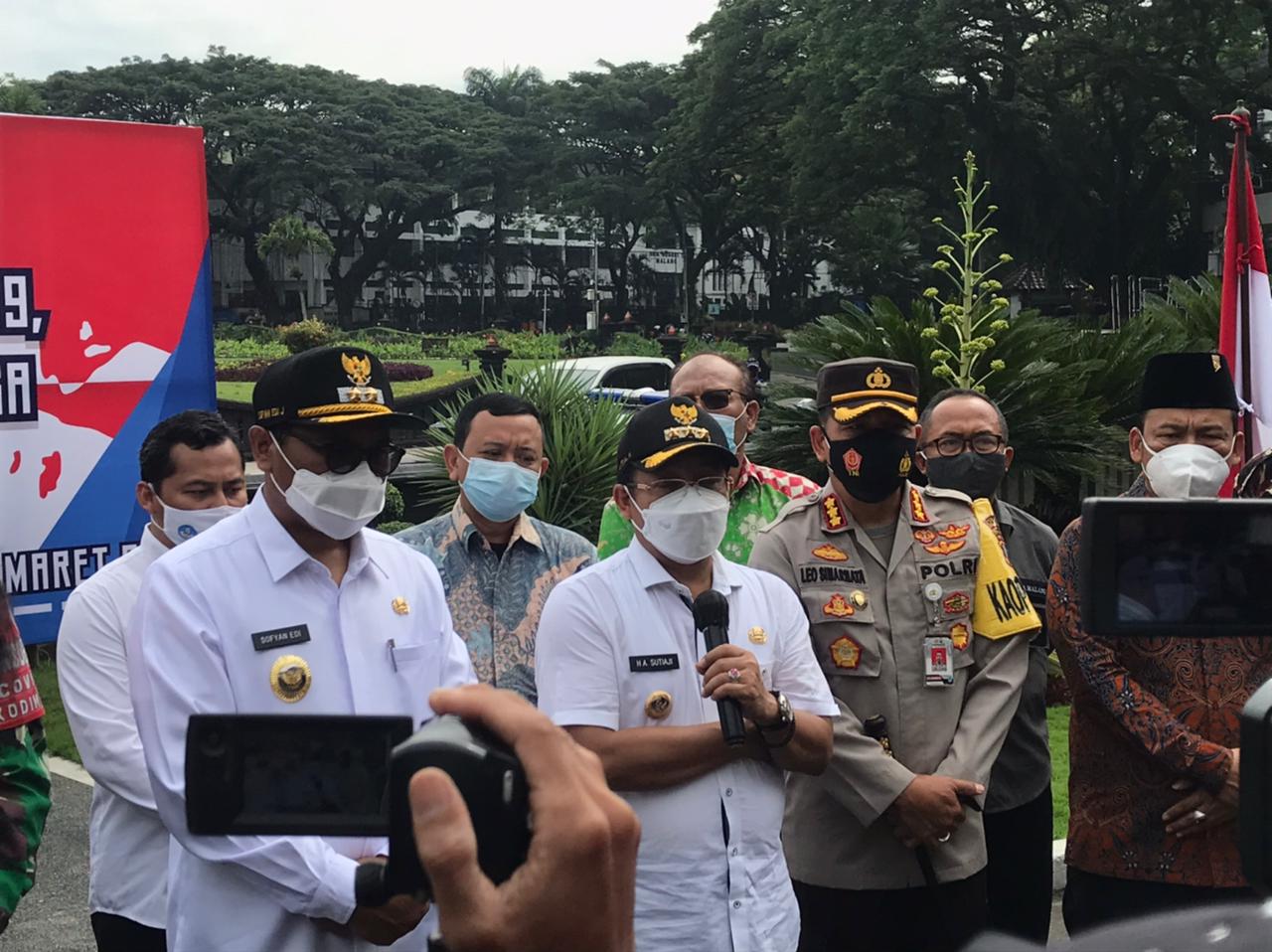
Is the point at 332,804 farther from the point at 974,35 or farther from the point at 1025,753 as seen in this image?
the point at 974,35

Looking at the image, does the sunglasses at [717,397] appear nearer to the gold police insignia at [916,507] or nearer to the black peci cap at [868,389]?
the black peci cap at [868,389]

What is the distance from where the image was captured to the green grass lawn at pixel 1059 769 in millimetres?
6672

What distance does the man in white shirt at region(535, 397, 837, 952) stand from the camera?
3178mm

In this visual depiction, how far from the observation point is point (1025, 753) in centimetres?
448

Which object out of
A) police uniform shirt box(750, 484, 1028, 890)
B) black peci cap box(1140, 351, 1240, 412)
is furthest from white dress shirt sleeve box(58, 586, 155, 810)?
black peci cap box(1140, 351, 1240, 412)

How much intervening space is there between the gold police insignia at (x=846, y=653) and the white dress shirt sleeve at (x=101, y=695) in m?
1.74

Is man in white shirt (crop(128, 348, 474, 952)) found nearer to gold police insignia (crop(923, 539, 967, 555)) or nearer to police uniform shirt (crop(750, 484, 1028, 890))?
police uniform shirt (crop(750, 484, 1028, 890))

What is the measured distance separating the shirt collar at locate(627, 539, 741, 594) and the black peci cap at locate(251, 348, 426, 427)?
760 mm

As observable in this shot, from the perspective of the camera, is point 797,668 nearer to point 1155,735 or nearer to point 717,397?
point 1155,735

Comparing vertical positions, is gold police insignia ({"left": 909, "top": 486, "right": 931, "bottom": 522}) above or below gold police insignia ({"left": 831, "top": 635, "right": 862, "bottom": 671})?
above

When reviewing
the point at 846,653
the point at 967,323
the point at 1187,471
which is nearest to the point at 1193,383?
the point at 1187,471

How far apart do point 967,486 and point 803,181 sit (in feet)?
120

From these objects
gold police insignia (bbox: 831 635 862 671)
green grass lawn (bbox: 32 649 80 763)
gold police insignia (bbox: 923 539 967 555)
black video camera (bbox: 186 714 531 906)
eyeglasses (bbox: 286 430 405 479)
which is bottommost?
→ green grass lawn (bbox: 32 649 80 763)

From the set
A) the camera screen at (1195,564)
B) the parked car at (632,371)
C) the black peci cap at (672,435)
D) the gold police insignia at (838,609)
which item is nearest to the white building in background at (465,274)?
the parked car at (632,371)
